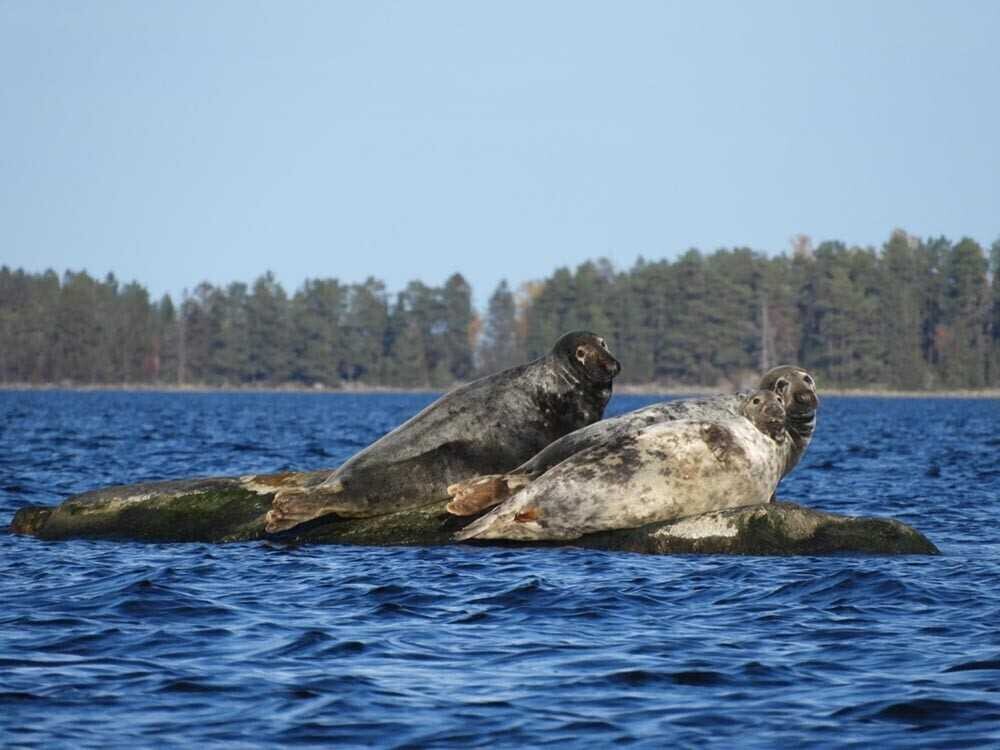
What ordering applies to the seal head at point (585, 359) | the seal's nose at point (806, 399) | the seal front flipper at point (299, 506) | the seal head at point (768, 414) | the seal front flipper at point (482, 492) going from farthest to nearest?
the seal head at point (585, 359), the seal's nose at point (806, 399), the seal head at point (768, 414), the seal front flipper at point (299, 506), the seal front flipper at point (482, 492)

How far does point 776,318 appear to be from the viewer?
165m

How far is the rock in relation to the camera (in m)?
15.0

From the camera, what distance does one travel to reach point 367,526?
1623 cm

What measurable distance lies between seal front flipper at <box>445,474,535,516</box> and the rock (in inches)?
9.8

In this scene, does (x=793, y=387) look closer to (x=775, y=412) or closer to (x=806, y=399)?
(x=806, y=399)

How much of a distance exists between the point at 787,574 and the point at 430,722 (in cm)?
570

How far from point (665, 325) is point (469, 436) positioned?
6211 inches

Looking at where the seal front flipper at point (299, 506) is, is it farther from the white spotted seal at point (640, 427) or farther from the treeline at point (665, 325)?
the treeline at point (665, 325)

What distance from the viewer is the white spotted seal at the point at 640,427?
1577 centimetres

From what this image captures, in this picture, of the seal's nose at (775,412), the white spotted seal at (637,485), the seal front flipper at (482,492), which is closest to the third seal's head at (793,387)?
the seal's nose at (775,412)


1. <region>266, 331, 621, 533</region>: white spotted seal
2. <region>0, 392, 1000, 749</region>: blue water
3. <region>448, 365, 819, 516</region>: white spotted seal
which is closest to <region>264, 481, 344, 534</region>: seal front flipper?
<region>266, 331, 621, 533</region>: white spotted seal

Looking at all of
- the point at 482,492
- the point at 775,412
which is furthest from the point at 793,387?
the point at 482,492

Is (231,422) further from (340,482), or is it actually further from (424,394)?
(424,394)

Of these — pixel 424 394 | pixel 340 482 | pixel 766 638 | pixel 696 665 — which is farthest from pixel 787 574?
pixel 424 394
